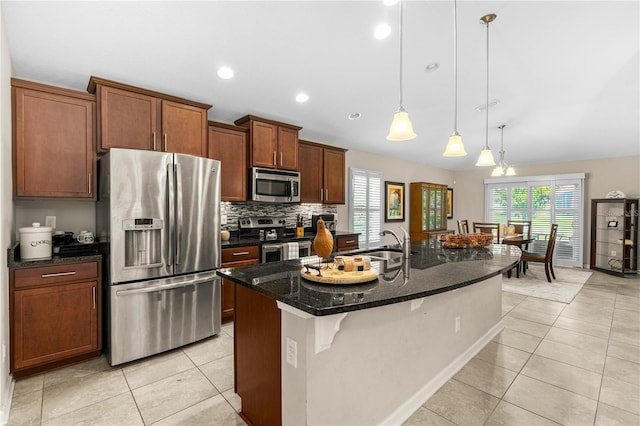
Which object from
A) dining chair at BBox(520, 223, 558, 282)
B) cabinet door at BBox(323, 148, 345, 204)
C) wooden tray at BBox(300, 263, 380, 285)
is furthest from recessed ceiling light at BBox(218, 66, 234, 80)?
dining chair at BBox(520, 223, 558, 282)

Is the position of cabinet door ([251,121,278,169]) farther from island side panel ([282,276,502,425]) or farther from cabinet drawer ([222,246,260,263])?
island side panel ([282,276,502,425])

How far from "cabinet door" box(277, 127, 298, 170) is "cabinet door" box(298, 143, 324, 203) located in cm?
26

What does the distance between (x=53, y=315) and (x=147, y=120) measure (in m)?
1.88

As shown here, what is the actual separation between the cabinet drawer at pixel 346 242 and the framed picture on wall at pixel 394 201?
1.72 m

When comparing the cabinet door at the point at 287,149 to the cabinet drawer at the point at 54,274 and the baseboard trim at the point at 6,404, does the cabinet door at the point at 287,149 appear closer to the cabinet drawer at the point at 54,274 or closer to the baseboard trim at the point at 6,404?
the cabinet drawer at the point at 54,274

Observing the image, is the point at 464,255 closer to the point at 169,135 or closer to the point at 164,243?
the point at 164,243

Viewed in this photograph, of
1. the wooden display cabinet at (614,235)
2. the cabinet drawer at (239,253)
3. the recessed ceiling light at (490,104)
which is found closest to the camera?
the cabinet drawer at (239,253)

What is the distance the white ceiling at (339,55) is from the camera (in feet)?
8.16

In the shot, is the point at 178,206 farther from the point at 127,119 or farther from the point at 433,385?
the point at 433,385

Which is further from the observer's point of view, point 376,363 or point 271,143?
point 271,143

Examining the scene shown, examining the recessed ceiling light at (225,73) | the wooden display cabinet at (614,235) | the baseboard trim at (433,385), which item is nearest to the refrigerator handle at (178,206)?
the recessed ceiling light at (225,73)

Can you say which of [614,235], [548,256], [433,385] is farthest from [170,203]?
[614,235]

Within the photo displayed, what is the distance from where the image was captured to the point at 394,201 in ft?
22.1

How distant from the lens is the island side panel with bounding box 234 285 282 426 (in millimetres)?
1647
